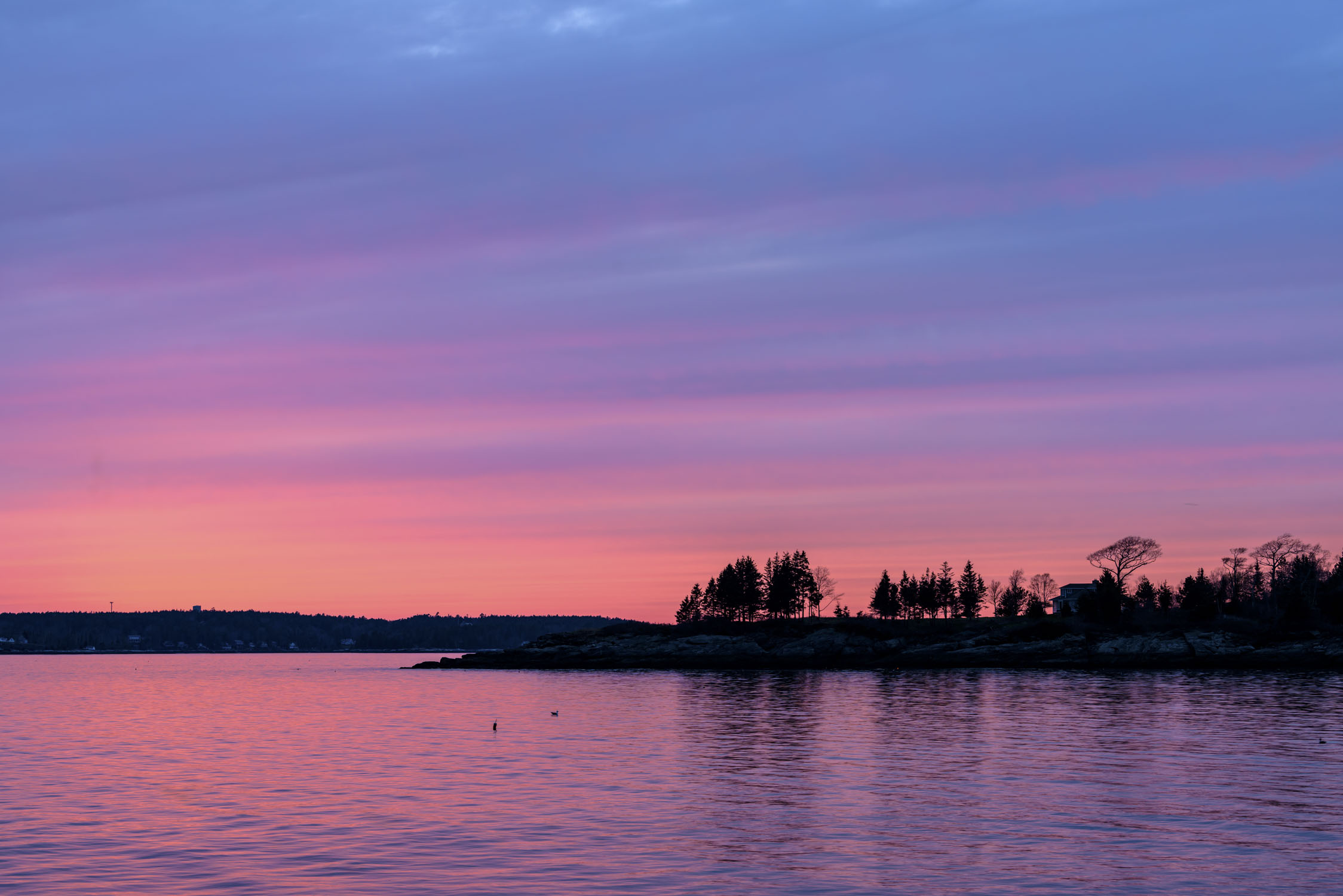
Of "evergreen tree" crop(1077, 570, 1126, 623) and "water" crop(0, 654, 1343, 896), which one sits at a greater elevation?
"evergreen tree" crop(1077, 570, 1126, 623)

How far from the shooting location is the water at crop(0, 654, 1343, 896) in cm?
3150

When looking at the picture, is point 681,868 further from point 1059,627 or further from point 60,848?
point 1059,627

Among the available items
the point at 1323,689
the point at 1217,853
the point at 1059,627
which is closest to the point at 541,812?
the point at 1217,853

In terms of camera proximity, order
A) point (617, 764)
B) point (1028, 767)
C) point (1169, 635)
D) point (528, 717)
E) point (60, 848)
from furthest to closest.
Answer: point (1169, 635), point (528, 717), point (617, 764), point (1028, 767), point (60, 848)

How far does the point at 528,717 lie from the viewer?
96.1 metres

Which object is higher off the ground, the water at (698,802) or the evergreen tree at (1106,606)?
the evergreen tree at (1106,606)

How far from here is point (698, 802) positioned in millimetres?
45125

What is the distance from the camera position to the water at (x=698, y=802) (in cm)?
3150

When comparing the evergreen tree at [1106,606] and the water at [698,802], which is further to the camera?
the evergreen tree at [1106,606]

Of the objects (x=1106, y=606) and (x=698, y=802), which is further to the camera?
(x=1106, y=606)

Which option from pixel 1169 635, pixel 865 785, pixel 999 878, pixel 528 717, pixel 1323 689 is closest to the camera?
pixel 999 878

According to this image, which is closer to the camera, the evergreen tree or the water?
the water

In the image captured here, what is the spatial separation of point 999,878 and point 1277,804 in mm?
18510

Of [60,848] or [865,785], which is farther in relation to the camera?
[865,785]
